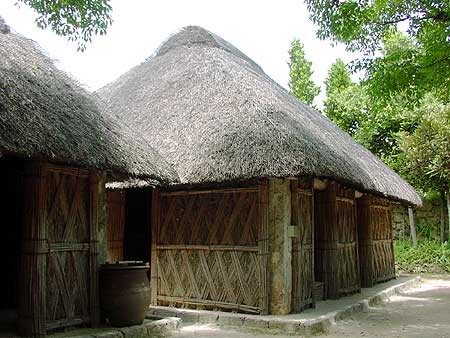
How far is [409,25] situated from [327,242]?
460 cm

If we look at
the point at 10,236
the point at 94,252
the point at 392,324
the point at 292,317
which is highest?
the point at 10,236

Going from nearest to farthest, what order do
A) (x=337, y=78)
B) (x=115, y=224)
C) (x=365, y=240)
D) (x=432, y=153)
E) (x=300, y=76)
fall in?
(x=115, y=224) → (x=365, y=240) → (x=432, y=153) → (x=337, y=78) → (x=300, y=76)

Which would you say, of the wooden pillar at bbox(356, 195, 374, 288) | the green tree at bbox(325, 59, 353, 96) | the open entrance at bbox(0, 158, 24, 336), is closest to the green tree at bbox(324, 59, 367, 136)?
the green tree at bbox(325, 59, 353, 96)

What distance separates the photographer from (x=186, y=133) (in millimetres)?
9961

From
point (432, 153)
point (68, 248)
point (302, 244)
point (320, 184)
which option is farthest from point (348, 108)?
point (68, 248)

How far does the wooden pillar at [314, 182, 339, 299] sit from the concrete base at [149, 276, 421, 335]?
0.41 meters

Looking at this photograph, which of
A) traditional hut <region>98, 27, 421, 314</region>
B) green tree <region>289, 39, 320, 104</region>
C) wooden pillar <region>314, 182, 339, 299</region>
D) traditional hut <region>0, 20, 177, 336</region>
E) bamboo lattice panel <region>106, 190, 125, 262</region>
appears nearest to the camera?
traditional hut <region>0, 20, 177, 336</region>

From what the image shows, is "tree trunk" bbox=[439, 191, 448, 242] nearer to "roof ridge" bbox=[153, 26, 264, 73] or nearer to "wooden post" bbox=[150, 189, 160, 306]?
"roof ridge" bbox=[153, 26, 264, 73]

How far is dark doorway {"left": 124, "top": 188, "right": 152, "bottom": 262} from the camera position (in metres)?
12.0

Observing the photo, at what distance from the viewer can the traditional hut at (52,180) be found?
6.41m

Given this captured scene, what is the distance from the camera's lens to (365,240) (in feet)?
46.0

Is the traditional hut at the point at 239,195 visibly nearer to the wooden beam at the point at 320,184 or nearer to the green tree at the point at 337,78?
the wooden beam at the point at 320,184

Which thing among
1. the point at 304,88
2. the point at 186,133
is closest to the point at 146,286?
the point at 186,133

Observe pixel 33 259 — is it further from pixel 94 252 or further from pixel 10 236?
pixel 10 236
